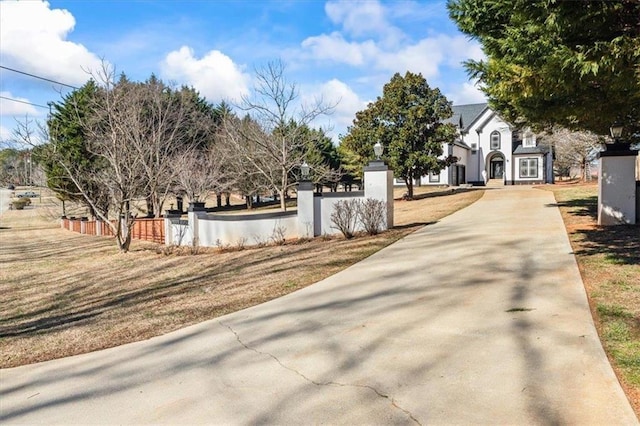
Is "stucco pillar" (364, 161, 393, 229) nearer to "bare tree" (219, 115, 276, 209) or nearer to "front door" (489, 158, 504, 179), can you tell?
"bare tree" (219, 115, 276, 209)

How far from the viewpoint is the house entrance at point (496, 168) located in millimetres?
40750

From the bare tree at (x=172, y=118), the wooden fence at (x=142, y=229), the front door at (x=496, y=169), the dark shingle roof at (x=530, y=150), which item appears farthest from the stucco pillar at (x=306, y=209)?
the front door at (x=496, y=169)

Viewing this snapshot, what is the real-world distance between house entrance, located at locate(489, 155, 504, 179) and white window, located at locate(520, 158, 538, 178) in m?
3.24

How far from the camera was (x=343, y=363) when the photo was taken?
390cm

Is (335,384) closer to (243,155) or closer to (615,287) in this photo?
(615,287)

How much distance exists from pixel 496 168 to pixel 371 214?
3368cm

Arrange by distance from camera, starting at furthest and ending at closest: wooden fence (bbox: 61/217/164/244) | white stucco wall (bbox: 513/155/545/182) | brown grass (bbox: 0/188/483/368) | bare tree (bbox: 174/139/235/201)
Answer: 1. white stucco wall (bbox: 513/155/545/182)
2. bare tree (bbox: 174/139/235/201)
3. wooden fence (bbox: 61/217/164/244)
4. brown grass (bbox: 0/188/483/368)

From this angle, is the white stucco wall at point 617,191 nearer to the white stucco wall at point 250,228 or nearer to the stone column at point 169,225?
the white stucco wall at point 250,228

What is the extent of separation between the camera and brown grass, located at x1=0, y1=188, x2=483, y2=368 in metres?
5.70

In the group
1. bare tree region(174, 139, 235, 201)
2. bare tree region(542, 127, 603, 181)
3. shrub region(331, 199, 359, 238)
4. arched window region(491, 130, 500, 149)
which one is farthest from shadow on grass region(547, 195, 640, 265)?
arched window region(491, 130, 500, 149)

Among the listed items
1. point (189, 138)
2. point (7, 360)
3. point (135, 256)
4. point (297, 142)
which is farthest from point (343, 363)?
point (189, 138)

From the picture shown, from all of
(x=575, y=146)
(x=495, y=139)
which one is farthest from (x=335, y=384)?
(x=495, y=139)

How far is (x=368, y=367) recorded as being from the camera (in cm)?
377

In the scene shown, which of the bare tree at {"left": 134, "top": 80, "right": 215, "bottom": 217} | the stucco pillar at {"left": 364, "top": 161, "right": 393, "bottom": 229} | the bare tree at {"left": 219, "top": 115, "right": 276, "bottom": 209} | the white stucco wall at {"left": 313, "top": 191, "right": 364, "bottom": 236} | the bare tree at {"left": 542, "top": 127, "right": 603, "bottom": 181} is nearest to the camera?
the stucco pillar at {"left": 364, "top": 161, "right": 393, "bottom": 229}
